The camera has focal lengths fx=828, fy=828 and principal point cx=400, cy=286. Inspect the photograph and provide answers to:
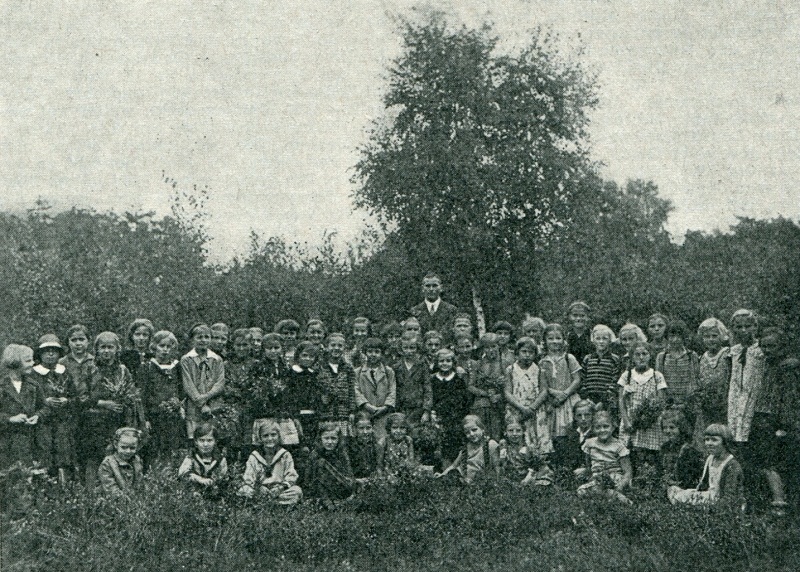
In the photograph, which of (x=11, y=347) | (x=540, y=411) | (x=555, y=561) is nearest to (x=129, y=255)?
(x=11, y=347)

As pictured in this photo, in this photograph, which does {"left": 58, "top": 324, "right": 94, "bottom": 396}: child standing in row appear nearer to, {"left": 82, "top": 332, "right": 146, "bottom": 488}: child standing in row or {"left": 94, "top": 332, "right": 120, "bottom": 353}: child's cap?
{"left": 82, "top": 332, "right": 146, "bottom": 488}: child standing in row

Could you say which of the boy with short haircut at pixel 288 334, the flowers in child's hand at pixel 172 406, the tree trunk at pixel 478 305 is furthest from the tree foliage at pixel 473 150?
the flowers in child's hand at pixel 172 406

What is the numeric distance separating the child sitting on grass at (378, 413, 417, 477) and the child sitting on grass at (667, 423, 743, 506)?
2.49 metres

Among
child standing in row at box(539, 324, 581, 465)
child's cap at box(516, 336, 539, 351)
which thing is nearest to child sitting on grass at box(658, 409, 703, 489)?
child standing in row at box(539, 324, 581, 465)

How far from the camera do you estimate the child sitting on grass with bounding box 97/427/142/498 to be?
7.25m

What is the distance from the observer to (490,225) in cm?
2314

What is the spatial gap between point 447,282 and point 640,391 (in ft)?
50.2

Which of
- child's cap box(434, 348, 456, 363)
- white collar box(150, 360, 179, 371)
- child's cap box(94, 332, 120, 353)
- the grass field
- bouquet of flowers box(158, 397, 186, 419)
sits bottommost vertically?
the grass field

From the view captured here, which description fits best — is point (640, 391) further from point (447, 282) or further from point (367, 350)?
point (447, 282)

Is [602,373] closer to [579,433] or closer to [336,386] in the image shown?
[579,433]

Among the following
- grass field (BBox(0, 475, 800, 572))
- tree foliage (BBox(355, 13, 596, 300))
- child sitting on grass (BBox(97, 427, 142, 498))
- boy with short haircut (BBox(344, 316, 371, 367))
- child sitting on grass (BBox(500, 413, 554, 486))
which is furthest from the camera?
tree foliage (BBox(355, 13, 596, 300))

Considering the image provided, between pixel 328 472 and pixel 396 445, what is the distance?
2.72 feet

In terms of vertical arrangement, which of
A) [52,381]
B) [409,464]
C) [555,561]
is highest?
[52,381]

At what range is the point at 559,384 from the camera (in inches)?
345
